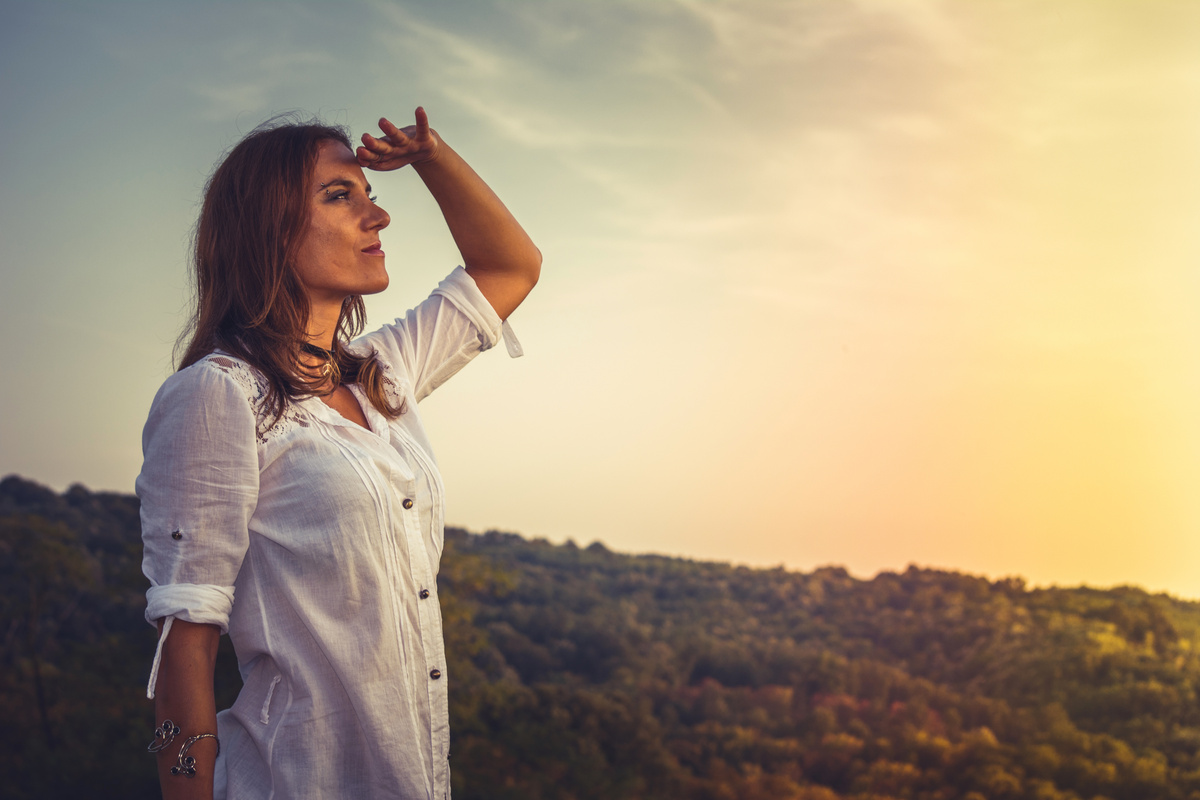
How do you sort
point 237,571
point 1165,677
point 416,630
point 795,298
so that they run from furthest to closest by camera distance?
point 795,298
point 1165,677
point 416,630
point 237,571

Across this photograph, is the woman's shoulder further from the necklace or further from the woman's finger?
the woman's finger

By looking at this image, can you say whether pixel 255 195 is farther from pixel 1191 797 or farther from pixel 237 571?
pixel 1191 797

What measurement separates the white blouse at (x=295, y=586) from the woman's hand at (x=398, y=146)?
0.45 metres

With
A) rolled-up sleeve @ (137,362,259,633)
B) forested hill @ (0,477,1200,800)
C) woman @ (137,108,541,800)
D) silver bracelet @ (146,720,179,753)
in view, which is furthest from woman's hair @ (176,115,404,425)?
forested hill @ (0,477,1200,800)

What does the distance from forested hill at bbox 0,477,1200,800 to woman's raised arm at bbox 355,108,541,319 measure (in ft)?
40.9

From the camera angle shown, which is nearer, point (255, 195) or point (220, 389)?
point (220, 389)

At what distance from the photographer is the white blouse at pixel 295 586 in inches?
51.3

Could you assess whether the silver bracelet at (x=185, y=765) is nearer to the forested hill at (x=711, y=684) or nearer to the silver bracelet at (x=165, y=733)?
the silver bracelet at (x=165, y=733)

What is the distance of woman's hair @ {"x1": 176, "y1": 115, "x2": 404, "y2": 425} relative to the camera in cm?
148

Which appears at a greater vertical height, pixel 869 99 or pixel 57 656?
pixel 869 99

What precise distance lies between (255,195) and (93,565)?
16103 millimetres

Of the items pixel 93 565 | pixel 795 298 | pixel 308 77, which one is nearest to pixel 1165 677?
pixel 795 298

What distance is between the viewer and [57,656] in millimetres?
15070

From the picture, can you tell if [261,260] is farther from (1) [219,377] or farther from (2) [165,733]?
(2) [165,733]
